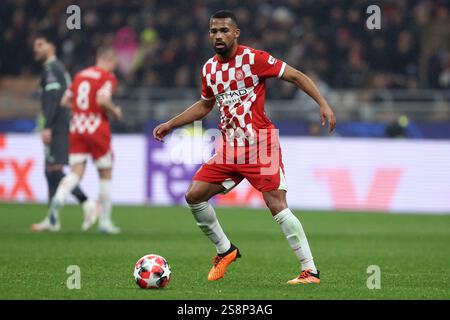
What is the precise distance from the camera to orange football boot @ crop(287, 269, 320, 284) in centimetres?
812

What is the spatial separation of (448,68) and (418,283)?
13932 millimetres

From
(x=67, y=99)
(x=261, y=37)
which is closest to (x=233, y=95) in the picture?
(x=67, y=99)

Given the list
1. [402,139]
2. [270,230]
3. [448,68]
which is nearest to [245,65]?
[270,230]

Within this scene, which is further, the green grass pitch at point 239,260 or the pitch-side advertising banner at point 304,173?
the pitch-side advertising banner at point 304,173

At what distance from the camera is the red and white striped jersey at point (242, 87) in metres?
8.38

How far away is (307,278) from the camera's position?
26.7 ft

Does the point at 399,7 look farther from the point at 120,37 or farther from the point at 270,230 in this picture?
the point at 270,230

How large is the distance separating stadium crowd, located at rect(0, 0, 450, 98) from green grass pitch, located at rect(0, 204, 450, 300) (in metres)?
5.34

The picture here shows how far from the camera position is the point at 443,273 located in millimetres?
9117

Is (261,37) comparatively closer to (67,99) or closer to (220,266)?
(67,99)

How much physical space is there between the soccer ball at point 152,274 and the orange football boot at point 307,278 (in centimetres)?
107

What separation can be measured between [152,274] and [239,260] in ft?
8.98

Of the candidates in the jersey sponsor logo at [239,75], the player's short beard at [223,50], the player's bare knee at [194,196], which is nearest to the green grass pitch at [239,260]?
the player's bare knee at [194,196]

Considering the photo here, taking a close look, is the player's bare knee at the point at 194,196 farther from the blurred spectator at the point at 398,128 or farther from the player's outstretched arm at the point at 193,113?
the blurred spectator at the point at 398,128
